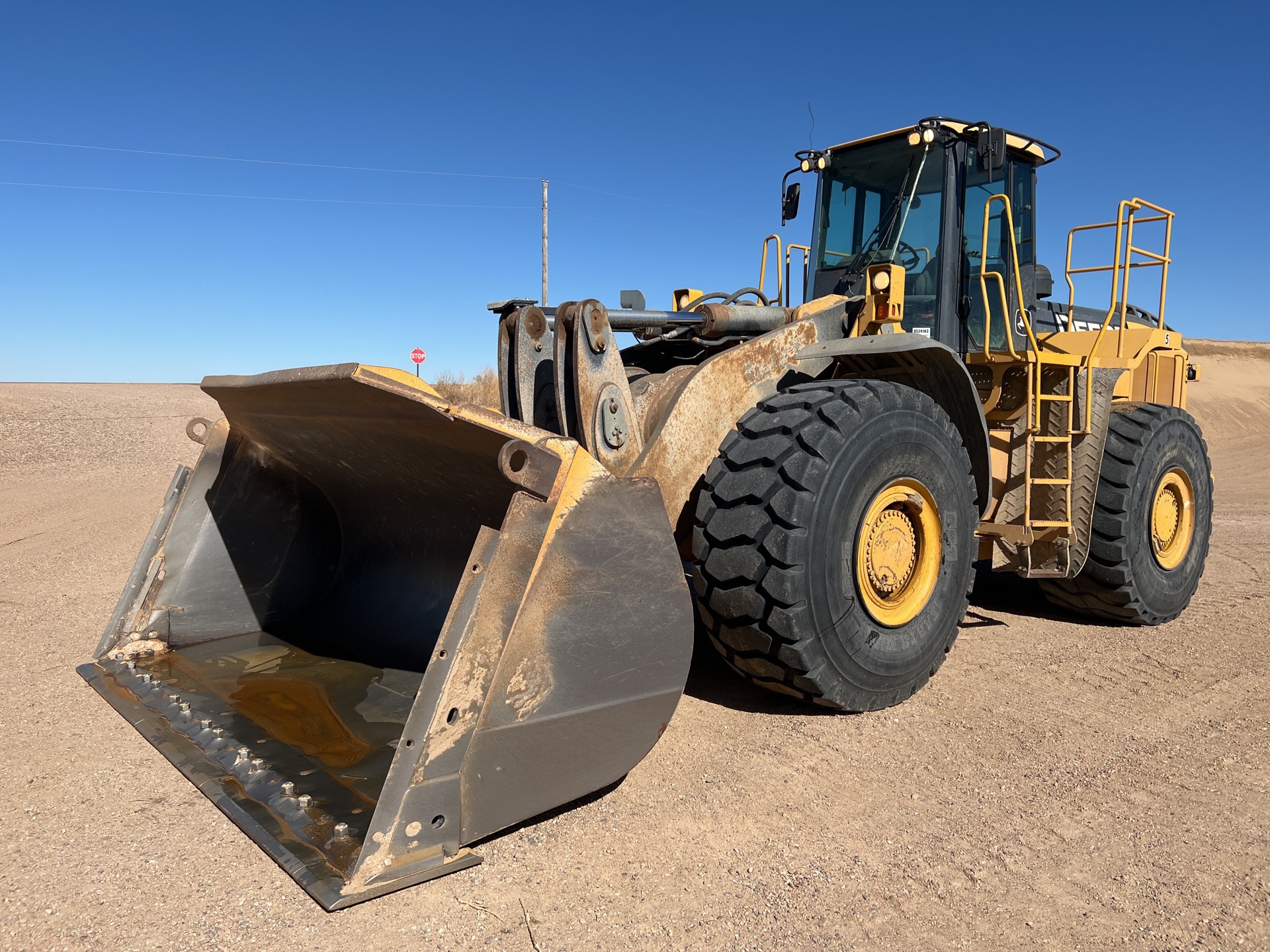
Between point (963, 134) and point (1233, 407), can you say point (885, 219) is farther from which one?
point (1233, 407)

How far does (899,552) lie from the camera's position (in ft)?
12.5

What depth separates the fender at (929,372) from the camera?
3873mm

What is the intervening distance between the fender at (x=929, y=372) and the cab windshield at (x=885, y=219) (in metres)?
0.74

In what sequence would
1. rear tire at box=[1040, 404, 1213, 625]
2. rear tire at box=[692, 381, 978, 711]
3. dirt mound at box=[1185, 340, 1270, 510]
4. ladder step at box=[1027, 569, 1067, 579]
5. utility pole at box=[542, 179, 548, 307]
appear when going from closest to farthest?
rear tire at box=[692, 381, 978, 711], ladder step at box=[1027, 569, 1067, 579], rear tire at box=[1040, 404, 1213, 625], dirt mound at box=[1185, 340, 1270, 510], utility pole at box=[542, 179, 548, 307]

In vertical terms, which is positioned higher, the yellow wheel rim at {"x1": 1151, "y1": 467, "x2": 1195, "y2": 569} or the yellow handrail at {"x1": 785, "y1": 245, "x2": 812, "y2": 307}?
the yellow handrail at {"x1": 785, "y1": 245, "x2": 812, "y2": 307}

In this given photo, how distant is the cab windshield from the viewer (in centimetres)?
505

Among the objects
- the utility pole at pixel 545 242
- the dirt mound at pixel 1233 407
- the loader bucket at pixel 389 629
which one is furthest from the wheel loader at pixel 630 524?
the utility pole at pixel 545 242

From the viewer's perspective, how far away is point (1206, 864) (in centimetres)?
263

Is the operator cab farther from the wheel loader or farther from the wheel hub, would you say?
the wheel hub

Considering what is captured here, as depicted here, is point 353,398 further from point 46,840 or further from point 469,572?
point 46,840

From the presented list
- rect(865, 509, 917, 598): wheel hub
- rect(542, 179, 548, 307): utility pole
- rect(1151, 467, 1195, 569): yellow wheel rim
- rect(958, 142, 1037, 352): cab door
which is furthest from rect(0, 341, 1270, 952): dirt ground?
rect(542, 179, 548, 307): utility pole

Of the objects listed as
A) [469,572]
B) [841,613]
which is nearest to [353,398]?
[469,572]

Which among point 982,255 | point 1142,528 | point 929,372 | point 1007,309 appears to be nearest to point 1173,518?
point 1142,528

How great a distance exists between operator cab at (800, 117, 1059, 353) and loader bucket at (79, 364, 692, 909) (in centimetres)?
272
